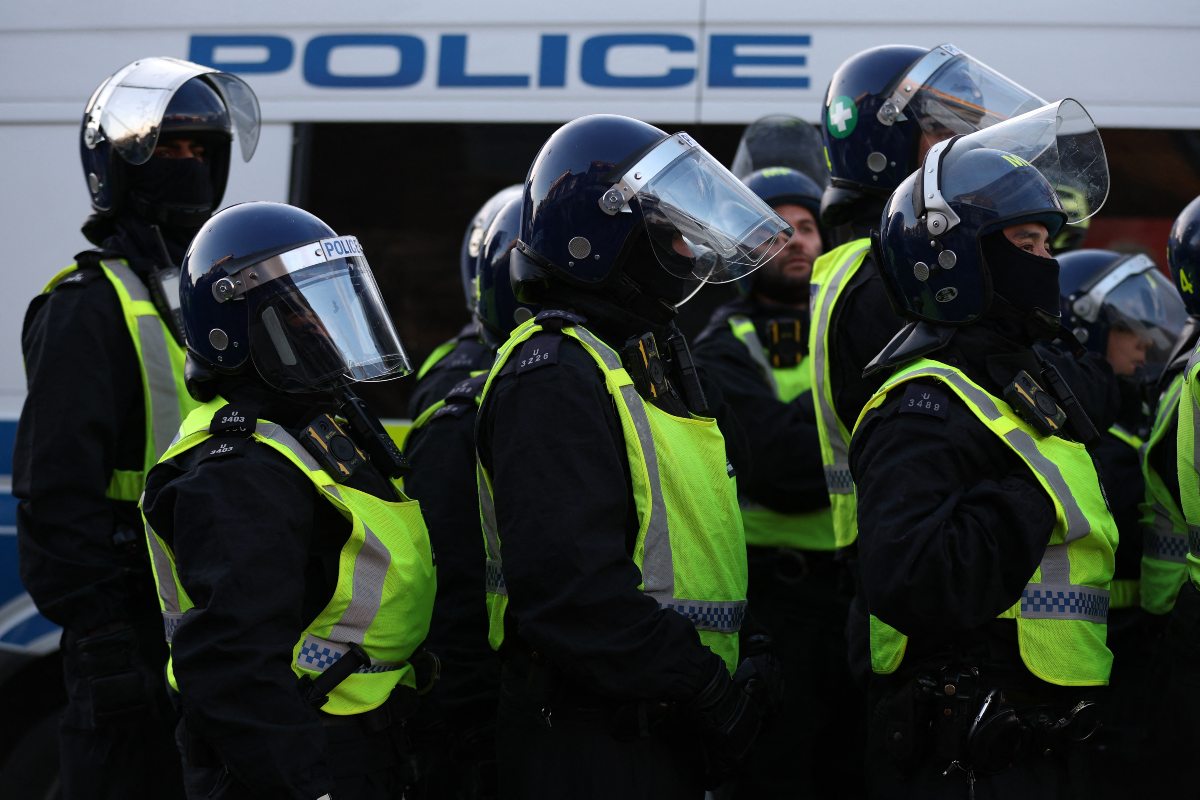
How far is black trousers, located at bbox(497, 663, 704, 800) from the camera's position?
8.23ft

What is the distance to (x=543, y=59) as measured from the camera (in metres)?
4.55

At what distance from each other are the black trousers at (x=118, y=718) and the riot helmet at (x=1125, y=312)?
8.97ft

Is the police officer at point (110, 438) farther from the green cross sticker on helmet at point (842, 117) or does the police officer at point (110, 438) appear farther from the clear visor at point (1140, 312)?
the clear visor at point (1140, 312)

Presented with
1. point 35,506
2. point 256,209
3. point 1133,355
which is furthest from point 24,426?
point 1133,355

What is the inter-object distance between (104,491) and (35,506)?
154 millimetres

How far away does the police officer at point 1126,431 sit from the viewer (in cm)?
338

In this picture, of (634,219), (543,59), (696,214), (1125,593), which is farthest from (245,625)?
(543,59)

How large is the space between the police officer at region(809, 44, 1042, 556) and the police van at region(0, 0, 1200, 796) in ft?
3.38

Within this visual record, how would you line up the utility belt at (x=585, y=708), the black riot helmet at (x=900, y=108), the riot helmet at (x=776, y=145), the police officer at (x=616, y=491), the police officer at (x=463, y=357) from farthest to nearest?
the riot helmet at (x=776, y=145) → the police officer at (x=463, y=357) → the black riot helmet at (x=900, y=108) → the utility belt at (x=585, y=708) → the police officer at (x=616, y=491)

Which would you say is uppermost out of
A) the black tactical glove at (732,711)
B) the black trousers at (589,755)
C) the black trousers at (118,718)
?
the black tactical glove at (732,711)

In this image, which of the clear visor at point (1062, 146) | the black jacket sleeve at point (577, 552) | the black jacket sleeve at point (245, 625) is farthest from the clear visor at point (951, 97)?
the black jacket sleeve at point (245, 625)

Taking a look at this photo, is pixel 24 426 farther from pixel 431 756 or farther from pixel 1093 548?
pixel 1093 548

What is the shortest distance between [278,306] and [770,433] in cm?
166

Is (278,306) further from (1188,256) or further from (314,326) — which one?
(1188,256)
